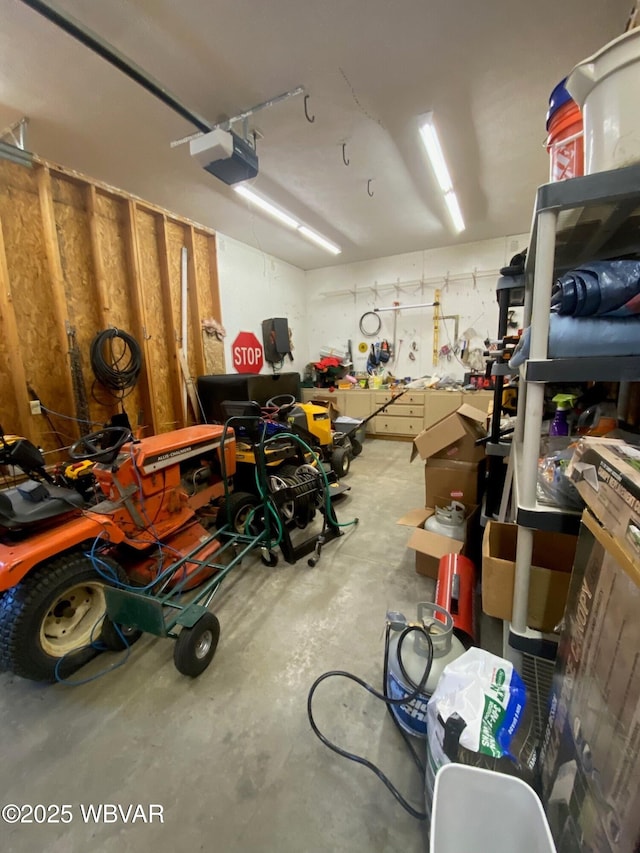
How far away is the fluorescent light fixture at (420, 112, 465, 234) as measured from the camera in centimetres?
239

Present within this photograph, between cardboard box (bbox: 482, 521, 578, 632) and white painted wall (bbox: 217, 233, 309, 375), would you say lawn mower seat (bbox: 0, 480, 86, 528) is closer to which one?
cardboard box (bbox: 482, 521, 578, 632)

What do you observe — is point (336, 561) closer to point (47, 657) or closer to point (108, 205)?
point (47, 657)

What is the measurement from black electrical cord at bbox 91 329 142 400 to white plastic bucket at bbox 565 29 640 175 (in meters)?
3.60

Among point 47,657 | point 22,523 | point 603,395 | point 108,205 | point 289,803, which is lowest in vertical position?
point 289,803

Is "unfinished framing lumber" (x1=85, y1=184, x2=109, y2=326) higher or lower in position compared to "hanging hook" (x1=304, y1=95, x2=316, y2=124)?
lower

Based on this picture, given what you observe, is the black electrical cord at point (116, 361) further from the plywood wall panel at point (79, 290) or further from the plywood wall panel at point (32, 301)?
the plywood wall panel at point (32, 301)

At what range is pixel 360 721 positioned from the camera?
4.26ft

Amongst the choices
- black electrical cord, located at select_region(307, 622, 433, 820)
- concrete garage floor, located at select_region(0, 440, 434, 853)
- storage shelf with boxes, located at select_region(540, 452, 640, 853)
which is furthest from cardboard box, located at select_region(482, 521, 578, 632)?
concrete garage floor, located at select_region(0, 440, 434, 853)

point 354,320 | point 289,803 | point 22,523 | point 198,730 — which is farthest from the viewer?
point 354,320

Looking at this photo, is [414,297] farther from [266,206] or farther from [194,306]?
[194,306]

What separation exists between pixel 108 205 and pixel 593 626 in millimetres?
4587

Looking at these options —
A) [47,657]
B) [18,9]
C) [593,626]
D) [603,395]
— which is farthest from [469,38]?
[47,657]

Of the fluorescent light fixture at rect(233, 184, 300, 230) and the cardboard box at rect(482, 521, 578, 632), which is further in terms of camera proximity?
the fluorescent light fixture at rect(233, 184, 300, 230)

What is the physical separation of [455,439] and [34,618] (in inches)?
90.6
